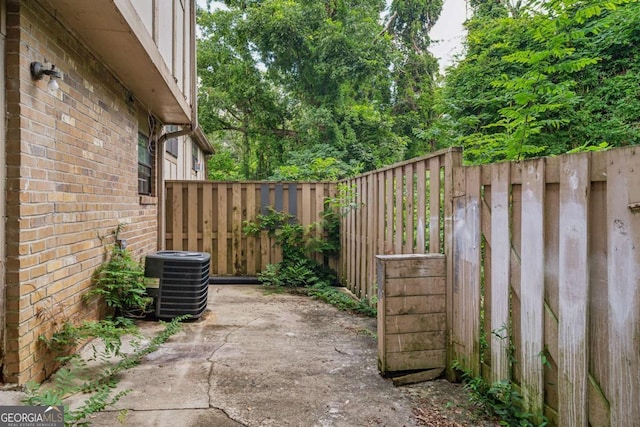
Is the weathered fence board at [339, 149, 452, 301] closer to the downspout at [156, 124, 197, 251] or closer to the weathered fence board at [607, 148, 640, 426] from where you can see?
the weathered fence board at [607, 148, 640, 426]

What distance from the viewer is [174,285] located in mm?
4457

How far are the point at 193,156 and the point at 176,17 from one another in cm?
722

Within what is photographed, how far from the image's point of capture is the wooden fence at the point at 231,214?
6.84 metres

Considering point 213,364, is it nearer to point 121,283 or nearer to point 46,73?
point 121,283

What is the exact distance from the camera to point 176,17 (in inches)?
217

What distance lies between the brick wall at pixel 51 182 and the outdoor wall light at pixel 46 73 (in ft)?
0.15

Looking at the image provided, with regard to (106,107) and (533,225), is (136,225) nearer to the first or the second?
(106,107)

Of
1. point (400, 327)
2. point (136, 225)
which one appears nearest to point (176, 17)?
point (136, 225)

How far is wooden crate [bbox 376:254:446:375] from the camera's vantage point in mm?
2859

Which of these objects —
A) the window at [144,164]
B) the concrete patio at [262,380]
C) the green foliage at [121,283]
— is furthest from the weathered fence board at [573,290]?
the window at [144,164]

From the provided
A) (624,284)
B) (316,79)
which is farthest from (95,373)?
(316,79)

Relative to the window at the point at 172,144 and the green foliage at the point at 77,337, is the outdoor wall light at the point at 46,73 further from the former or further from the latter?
the window at the point at 172,144

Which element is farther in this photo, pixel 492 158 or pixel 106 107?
pixel 492 158

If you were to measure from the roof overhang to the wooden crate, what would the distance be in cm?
283
